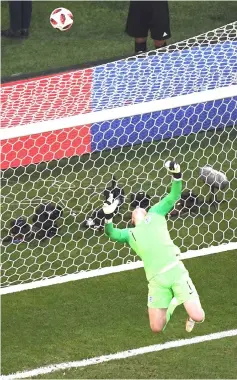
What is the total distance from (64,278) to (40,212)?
4.69 ft

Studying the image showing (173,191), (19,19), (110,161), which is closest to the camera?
(173,191)

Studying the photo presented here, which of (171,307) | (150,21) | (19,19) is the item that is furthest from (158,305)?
(19,19)

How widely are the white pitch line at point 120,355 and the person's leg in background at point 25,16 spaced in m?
7.37

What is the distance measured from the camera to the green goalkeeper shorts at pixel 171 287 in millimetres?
9898

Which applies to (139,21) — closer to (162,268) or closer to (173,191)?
(173,191)

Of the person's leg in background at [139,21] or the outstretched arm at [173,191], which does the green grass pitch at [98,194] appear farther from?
the person's leg in background at [139,21]

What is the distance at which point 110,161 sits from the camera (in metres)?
13.1

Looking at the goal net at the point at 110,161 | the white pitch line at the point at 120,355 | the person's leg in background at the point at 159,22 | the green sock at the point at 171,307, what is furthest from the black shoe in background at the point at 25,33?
the green sock at the point at 171,307

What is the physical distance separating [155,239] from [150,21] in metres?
5.90

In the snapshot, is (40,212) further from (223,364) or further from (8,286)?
(223,364)

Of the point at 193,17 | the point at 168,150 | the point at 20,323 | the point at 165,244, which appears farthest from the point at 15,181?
the point at 193,17

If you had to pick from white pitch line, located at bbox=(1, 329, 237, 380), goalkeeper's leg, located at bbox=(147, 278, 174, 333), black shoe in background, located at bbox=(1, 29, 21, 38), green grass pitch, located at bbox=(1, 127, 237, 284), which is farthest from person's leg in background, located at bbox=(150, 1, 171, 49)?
goalkeeper's leg, located at bbox=(147, 278, 174, 333)

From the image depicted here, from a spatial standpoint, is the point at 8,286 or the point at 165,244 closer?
the point at 165,244

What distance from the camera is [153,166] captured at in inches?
514
